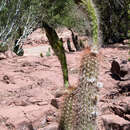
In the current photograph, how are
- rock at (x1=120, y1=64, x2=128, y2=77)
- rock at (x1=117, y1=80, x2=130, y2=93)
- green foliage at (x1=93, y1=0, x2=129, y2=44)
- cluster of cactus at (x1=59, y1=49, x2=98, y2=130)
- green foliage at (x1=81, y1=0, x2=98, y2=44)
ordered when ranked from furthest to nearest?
green foliage at (x1=93, y1=0, x2=129, y2=44) → rock at (x1=120, y1=64, x2=128, y2=77) → rock at (x1=117, y1=80, x2=130, y2=93) → cluster of cactus at (x1=59, y1=49, x2=98, y2=130) → green foliage at (x1=81, y1=0, x2=98, y2=44)

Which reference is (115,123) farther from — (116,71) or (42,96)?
(116,71)

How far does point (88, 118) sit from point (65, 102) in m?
0.30

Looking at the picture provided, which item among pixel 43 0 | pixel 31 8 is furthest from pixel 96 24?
pixel 43 0

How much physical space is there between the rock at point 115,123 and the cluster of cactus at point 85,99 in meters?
0.95

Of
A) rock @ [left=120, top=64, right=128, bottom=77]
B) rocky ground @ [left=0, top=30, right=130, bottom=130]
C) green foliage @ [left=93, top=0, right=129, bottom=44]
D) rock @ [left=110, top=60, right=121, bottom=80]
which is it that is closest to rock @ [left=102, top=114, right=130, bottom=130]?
rocky ground @ [left=0, top=30, right=130, bottom=130]

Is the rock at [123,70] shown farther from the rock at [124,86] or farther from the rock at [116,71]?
the rock at [124,86]

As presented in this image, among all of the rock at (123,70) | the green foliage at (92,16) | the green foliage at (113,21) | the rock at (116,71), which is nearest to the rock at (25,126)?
the green foliage at (92,16)

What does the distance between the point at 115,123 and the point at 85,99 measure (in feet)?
3.96

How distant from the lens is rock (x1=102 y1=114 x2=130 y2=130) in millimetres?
3061

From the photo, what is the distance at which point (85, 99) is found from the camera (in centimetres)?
209

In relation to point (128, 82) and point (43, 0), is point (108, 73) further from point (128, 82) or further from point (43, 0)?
point (43, 0)

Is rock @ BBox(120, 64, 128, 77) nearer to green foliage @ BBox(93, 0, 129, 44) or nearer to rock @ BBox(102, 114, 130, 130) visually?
rock @ BBox(102, 114, 130, 130)

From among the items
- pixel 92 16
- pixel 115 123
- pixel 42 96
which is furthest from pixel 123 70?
pixel 92 16

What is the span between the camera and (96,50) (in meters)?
2.02
